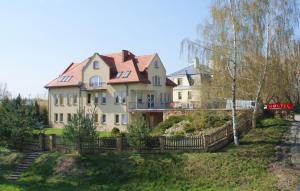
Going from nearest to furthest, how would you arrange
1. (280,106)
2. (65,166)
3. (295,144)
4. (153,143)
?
(65,166), (153,143), (295,144), (280,106)

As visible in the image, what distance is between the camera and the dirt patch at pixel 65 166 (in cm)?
2470

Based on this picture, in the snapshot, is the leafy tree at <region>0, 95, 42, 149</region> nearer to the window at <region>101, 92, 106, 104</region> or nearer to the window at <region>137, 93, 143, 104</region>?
the window at <region>137, 93, 143, 104</region>

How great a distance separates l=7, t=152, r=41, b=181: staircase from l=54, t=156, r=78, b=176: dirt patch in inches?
92.7

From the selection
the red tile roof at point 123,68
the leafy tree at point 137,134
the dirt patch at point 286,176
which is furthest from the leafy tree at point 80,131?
the red tile roof at point 123,68

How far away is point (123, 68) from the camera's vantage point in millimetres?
52188

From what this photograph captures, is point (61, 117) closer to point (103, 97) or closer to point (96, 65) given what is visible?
point (103, 97)

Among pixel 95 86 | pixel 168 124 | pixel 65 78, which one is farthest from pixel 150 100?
pixel 65 78

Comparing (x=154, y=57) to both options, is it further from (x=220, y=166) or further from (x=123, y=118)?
(x=220, y=166)

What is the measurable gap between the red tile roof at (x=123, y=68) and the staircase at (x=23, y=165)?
22461 mm

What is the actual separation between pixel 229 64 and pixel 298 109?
4620cm

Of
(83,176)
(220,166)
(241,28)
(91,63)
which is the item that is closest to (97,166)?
(83,176)

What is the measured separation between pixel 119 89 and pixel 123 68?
3042 mm

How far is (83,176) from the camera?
24.0 metres

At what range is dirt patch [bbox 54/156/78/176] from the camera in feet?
81.0
